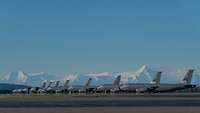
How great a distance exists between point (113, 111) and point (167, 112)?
6371 millimetres

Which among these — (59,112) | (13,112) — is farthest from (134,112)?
(13,112)

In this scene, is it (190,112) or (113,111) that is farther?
(113,111)

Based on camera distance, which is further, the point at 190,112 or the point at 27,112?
the point at 27,112

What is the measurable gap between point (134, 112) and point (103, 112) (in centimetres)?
343

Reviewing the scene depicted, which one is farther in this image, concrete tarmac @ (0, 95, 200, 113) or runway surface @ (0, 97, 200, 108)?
runway surface @ (0, 97, 200, 108)

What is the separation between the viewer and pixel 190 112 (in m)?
63.7

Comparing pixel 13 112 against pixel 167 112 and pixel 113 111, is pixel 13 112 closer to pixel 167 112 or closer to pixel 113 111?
pixel 113 111

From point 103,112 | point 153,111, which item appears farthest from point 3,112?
point 153,111

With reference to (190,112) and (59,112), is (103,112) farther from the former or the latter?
(190,112)

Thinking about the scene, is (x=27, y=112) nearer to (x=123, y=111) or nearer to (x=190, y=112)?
(x=123, y=111)

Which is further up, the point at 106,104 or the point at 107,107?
the point at 106,104

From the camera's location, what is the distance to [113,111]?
6812 cm

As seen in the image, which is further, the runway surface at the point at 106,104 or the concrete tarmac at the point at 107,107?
the runway surface at the point at 106,104

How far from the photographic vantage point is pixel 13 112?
68688mm
